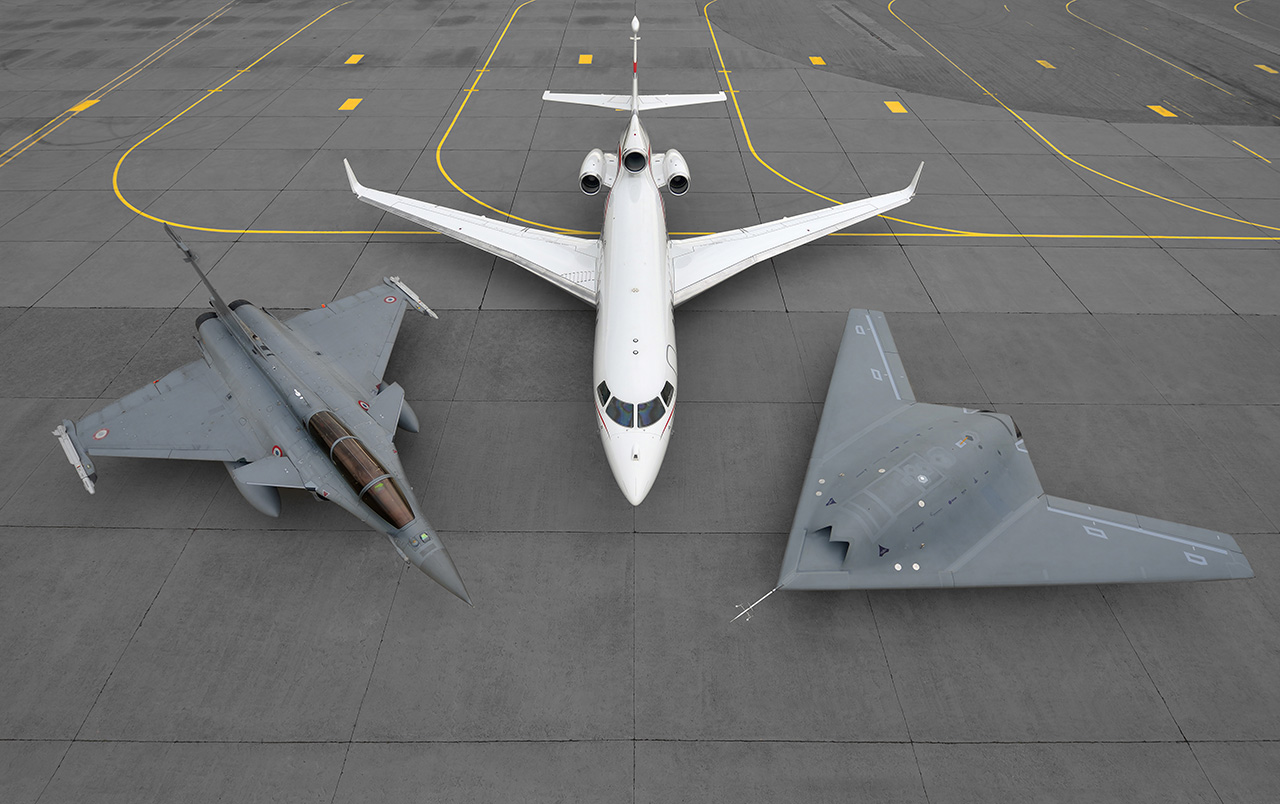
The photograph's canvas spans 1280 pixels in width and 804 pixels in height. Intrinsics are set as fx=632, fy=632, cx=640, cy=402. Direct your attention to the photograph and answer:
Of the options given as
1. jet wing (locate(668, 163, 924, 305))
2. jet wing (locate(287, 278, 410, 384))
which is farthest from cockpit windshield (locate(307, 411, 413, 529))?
jet wing (locate(668, 163, 924, 305))

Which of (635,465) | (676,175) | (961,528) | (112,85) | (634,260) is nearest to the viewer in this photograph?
(961,528)

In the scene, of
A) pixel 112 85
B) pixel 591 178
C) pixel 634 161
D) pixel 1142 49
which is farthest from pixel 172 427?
pixel 1142 49

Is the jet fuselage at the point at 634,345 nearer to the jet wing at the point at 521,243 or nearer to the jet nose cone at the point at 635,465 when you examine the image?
the jet nose cone at the point at 635,465

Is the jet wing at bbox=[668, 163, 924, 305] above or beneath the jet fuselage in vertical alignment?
beneath

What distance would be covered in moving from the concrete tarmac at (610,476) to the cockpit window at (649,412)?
2.32m

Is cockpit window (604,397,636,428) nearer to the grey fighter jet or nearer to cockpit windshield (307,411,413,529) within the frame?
the grey fighter jet

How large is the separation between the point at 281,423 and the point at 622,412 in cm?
720

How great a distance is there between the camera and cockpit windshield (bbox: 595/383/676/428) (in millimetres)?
12820

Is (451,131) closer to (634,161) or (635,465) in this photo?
(634,161)

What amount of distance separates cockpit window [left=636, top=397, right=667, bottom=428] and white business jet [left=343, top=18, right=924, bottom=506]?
0.02 m

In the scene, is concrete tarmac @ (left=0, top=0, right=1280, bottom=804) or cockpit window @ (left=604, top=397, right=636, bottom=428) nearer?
concrete tarmac @ (left=0, top=0, right=1280, bottom=804)

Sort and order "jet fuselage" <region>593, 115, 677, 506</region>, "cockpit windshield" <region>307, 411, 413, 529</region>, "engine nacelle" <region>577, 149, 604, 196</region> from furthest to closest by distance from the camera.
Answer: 1. "engine nacelle" <region>577, 149, 604, 196</region>
2. "jet fuselage" <region>593, 115, 677, 506</region>
3. "cockpit windshield" <region>307, 411, 413, 529</region>

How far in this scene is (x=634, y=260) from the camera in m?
15.9

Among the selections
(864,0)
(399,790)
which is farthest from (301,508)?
(864,0)
